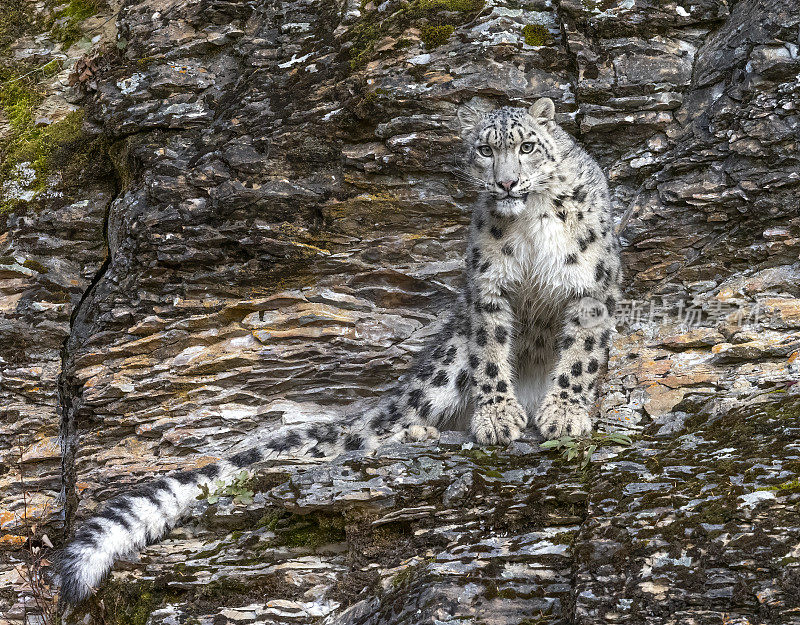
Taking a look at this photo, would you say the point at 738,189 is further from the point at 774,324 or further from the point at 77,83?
the point at 77,83

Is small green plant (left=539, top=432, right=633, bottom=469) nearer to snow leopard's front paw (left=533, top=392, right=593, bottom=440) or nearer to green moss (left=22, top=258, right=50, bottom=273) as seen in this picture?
snow leopard's front paw (left=533, top=392, right=593, bottom=440)

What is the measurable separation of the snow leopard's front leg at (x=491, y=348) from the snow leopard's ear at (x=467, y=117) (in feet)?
4.89

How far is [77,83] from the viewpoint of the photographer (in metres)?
10.3

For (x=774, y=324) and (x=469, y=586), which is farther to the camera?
(x=774, y=324)

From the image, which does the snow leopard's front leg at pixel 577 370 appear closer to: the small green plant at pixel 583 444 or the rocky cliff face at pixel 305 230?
A: the small green plant at pixel 583 444

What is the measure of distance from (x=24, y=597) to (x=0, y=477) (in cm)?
132

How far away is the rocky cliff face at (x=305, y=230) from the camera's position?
7262mm

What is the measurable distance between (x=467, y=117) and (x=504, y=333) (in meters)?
2.42

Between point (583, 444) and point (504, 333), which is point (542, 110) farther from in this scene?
point (583, 444)

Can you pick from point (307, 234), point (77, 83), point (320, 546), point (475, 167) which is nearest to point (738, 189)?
point (475, 167)

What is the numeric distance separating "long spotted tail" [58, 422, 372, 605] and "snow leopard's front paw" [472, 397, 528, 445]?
123cm

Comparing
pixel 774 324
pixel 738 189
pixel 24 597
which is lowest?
pixel 24 597

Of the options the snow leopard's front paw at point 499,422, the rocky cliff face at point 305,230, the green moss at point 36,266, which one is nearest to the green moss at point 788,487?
the rocky cliff face at point 305,230

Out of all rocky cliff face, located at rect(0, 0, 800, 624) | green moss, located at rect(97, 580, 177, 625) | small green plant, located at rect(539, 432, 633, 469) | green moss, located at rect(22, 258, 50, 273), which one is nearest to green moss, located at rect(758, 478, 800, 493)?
small green plant, located at rect(539, 432, 633, 469)
